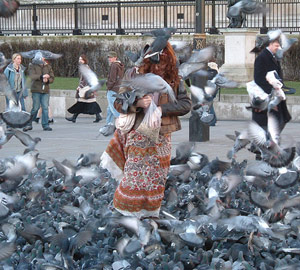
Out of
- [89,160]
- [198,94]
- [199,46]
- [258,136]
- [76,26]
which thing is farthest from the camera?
[76,26]

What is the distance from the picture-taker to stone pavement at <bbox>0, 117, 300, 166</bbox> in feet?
39.4

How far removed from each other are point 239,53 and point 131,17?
671cm

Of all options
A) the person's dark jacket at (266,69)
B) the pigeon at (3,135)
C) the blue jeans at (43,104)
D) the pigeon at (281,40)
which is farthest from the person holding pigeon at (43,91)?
the pigeon at (3,135)

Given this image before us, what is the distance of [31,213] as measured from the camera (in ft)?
23.7

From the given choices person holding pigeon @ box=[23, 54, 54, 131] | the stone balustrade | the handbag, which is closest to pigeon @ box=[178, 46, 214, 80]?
the handbag

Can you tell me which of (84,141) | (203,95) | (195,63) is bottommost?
(84,141)

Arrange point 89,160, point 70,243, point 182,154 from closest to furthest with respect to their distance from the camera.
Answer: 1. point 70,243
2. point 182,154
3. point 89,160

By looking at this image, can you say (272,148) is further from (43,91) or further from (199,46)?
(43,91)

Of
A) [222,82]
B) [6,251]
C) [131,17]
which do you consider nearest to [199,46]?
[222,82]

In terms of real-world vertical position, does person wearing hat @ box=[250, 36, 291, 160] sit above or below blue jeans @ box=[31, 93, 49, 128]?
above

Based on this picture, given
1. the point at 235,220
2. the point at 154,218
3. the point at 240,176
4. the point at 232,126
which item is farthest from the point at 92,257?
the point at 232,126

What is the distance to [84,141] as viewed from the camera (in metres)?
14.0

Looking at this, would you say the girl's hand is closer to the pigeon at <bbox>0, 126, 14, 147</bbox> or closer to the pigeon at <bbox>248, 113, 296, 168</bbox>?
the pigeon at <bbox>0, 126, 14, 147</bbox>

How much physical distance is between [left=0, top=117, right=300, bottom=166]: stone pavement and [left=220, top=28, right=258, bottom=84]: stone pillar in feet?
19.1
